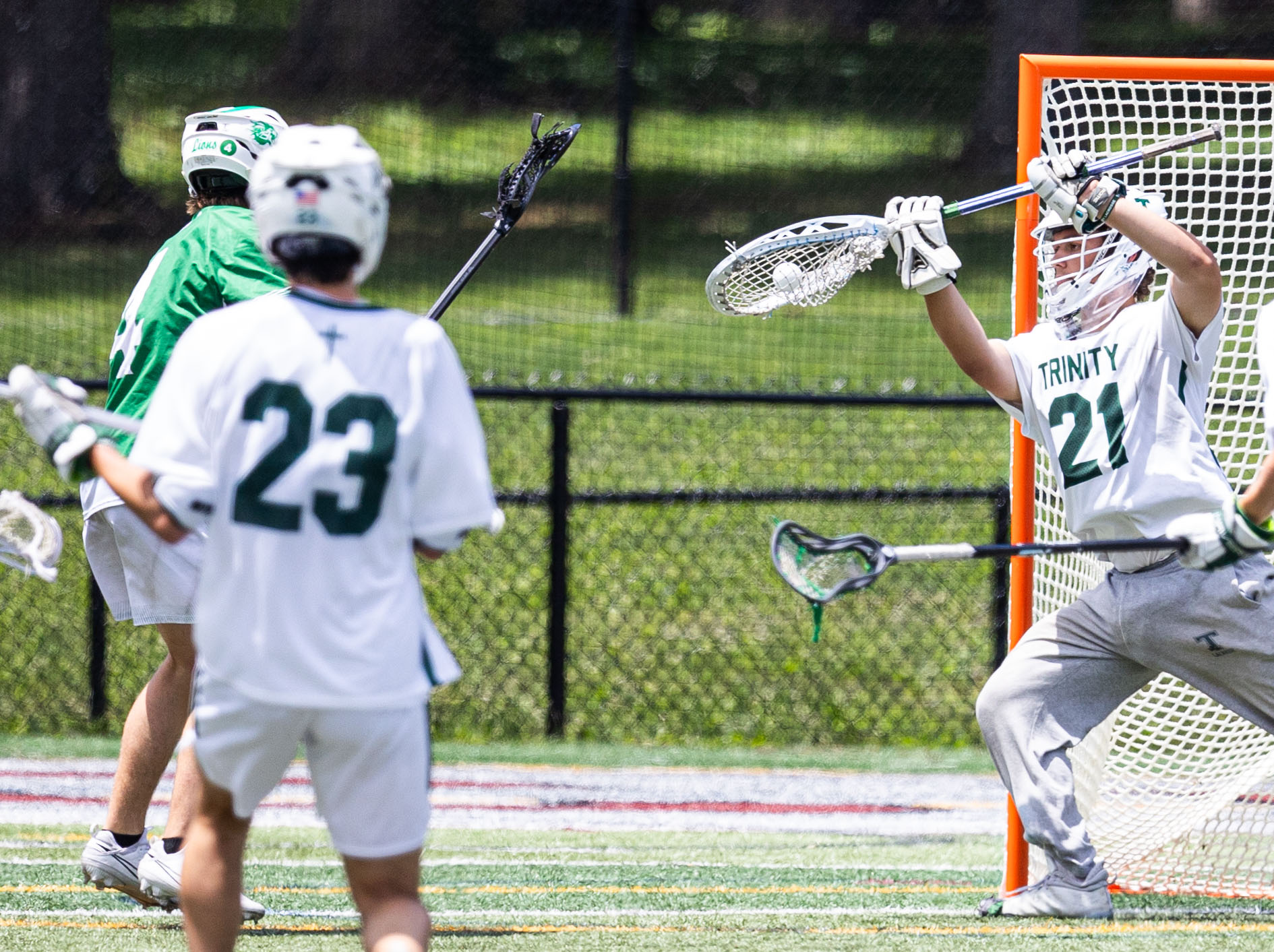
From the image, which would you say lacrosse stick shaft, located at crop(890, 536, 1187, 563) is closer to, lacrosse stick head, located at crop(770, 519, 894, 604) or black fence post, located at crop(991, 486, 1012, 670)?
lacrosse stick head, located at crop(770, 519, 894, 604)

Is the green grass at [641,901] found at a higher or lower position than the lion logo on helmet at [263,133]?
lower

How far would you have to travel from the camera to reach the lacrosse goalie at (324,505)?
120 inches

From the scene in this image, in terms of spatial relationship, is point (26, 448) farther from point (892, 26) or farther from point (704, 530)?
point (892, 26)

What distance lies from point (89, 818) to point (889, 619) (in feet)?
14.8

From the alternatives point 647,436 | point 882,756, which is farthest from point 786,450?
point 882,756

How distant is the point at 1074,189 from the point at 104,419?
8.14 ft

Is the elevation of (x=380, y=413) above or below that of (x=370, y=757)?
above

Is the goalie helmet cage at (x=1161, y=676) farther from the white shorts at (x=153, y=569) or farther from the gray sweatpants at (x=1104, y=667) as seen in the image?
the white shorts at (x=153, y=569)

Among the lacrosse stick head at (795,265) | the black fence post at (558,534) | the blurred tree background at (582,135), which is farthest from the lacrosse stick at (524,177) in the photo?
the blurred tree background at (582,135)

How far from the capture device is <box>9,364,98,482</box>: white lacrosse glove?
3.28 m

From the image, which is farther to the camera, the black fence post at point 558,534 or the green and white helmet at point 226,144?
the black fence post at point 558,534

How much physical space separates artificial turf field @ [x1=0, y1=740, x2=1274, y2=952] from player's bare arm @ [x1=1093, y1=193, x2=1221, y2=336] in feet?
5.44

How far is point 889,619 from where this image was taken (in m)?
9.46

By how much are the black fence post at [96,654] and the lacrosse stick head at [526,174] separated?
3.67 m
